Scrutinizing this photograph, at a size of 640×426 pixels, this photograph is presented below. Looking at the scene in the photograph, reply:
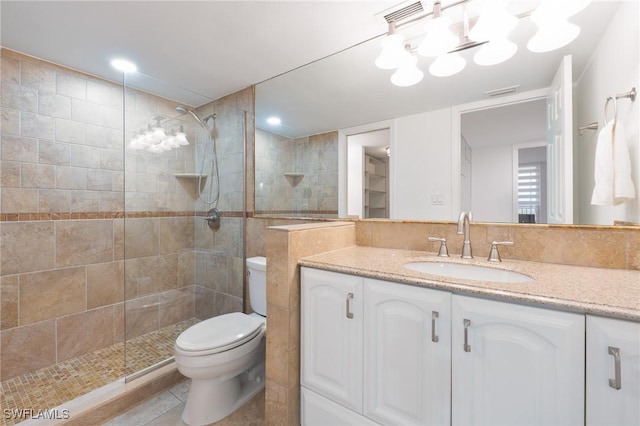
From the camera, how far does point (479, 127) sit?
132 cm

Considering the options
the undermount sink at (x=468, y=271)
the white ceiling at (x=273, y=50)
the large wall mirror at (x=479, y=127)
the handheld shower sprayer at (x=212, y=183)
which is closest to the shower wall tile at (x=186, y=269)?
the handheld shower sprayer at (x=212, y=183)

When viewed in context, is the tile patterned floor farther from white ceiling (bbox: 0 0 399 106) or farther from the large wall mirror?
white ceiling (bbox: 0 0 399 106)

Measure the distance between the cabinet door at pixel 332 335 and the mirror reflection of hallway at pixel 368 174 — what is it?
2.05ft

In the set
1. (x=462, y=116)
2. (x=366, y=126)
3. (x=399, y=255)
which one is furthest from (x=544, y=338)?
(x=366, y=126)

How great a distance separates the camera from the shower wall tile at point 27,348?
64.4 inches

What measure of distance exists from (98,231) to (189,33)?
161 cm

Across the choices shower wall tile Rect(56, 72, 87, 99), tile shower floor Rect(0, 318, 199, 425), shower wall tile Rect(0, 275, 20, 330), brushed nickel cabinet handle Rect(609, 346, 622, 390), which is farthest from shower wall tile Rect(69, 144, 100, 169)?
brushed nickel cabinet handle Rect(609, 346, 622, 390)

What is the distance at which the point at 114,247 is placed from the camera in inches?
82.9

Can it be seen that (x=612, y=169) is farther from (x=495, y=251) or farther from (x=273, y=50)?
(x=273, y=50)

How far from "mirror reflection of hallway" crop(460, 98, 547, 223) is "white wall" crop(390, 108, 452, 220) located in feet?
0.30

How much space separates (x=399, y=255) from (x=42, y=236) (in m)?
2.36

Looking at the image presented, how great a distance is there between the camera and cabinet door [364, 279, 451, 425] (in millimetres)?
883

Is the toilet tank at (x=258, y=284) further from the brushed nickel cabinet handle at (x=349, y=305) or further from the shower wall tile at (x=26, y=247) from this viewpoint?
the shower wall tile at (x=26, y=247)

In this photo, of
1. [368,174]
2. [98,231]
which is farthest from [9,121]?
[368,174]
